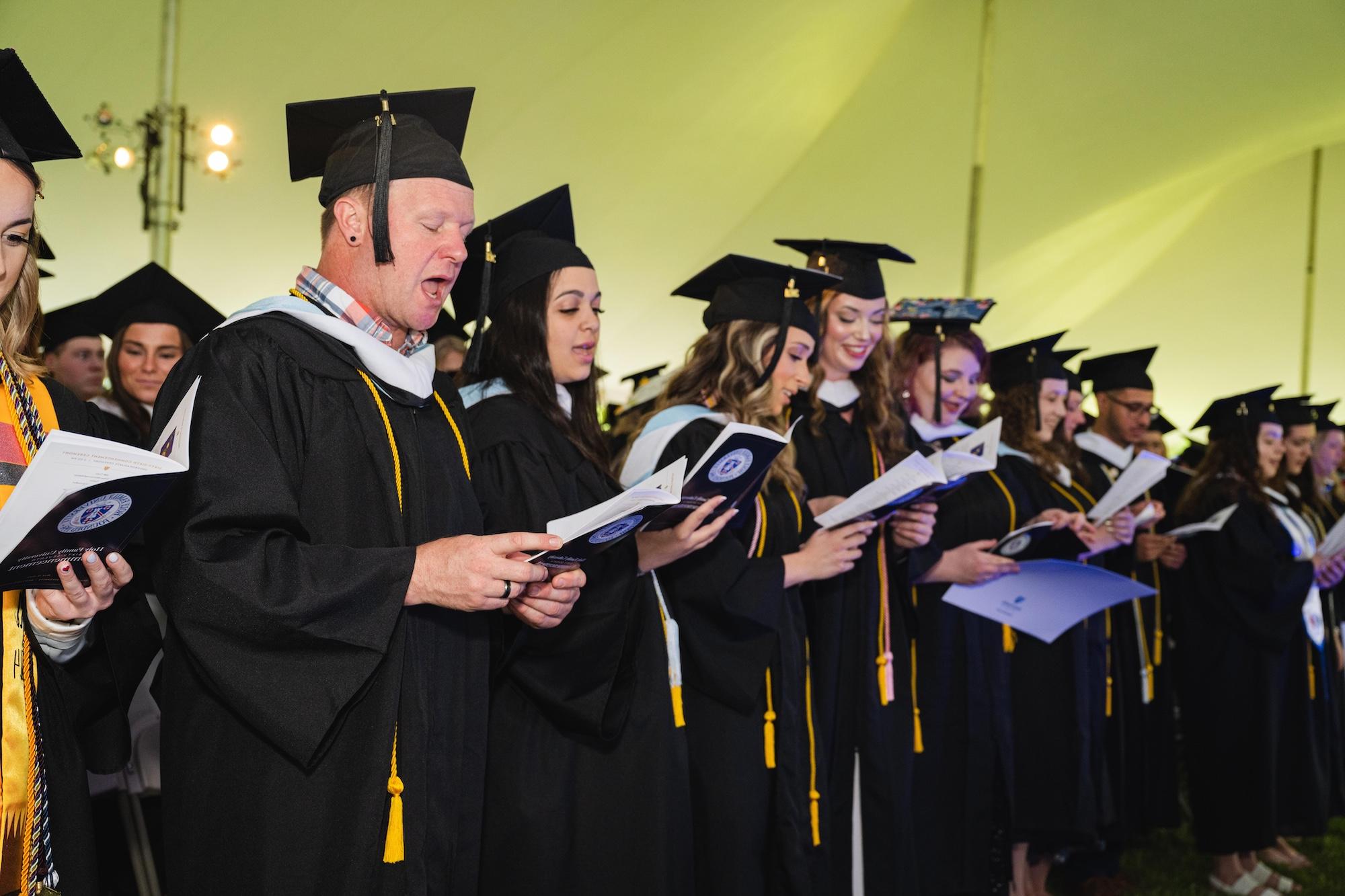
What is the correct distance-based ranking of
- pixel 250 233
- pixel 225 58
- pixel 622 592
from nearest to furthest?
pixel 622 592, pixel 225 58, pixel 250 233

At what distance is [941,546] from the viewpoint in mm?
4359

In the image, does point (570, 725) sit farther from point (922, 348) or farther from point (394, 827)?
point (922, 348)

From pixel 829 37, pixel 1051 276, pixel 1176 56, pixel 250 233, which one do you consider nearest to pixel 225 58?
pixel 250 233

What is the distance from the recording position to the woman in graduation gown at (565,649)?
2615mm

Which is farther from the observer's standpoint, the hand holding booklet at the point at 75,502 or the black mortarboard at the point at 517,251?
the black mortarboard at the point at 517,251

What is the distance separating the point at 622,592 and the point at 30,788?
1.30m

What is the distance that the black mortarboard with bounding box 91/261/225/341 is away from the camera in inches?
165

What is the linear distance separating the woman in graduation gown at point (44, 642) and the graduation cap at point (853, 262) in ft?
8.37

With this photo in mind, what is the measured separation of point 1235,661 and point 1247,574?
0.45 m

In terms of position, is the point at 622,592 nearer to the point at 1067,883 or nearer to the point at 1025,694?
the point at 1025,694

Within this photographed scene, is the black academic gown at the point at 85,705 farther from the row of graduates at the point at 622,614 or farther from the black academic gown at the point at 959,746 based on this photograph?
the black academic gown at the point at 959,746

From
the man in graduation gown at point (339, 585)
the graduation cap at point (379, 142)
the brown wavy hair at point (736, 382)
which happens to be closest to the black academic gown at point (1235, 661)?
the brown wavy hair at point (736, 382)

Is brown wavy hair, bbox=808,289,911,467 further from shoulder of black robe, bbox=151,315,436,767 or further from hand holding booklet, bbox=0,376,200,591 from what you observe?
hand holding booklet, bbox=0,376,200,591

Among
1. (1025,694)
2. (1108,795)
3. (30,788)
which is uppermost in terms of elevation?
(30,788)
